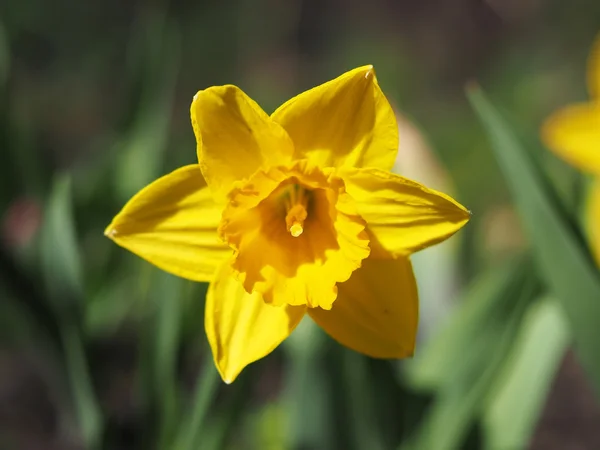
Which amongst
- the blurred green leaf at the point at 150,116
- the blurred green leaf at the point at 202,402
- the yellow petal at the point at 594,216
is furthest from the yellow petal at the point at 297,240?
the blurred green leaf at the point at 150,116

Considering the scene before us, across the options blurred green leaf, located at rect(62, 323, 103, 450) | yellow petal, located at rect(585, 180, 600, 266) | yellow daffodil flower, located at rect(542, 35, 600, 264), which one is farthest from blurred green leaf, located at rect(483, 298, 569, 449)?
blurred green leaf, located at rect(62, 323, 103, 450)

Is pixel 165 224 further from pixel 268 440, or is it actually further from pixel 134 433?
pixel 268 440

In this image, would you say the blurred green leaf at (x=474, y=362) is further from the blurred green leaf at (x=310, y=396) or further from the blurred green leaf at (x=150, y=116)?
the blurred green leaf at (x=150, y=116)

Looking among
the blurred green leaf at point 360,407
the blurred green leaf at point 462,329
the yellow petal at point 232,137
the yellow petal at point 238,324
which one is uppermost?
the yellow petal at point 232,137

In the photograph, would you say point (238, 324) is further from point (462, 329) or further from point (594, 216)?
point (594, 216)

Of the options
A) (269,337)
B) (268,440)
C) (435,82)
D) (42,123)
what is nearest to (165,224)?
(269,337)

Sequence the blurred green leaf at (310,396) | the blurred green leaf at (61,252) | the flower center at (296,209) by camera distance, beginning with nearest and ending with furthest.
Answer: the flower center at (296,209) < the blurred green leaf at (61,252) < the blurred green leaf at (310,396)
